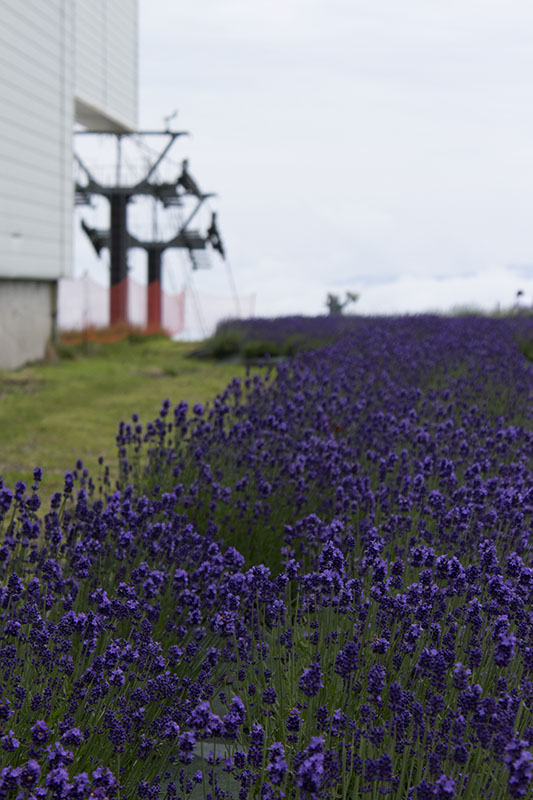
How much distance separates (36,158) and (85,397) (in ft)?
17.1

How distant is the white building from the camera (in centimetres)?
1255

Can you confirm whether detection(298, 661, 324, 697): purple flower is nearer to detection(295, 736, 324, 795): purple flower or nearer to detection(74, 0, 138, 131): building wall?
detection(295, 736, 324, 795): purple flower

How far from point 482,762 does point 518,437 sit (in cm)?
325

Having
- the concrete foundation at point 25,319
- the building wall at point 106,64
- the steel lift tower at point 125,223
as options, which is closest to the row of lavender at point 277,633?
the concrete foundation at point 25,319

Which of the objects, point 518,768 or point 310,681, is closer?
point 518,768

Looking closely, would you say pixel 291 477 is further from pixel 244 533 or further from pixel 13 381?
pixel 13 381

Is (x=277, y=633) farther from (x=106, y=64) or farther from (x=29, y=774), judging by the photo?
(x=106, y=64)

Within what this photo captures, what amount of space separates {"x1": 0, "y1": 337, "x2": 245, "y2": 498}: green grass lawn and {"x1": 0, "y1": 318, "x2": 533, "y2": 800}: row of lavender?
2556mm

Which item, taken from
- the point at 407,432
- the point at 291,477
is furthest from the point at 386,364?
the point at 291,477

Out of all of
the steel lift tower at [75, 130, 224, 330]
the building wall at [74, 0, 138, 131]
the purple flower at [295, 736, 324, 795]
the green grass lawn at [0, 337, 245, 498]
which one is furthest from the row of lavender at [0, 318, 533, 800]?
the steel lift tower at [75, 130, 224, 330]

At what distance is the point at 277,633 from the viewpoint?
274cm

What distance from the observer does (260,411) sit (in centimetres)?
596

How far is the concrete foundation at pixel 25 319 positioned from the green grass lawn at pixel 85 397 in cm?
32

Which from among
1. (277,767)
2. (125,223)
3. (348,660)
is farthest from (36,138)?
(277,767)
